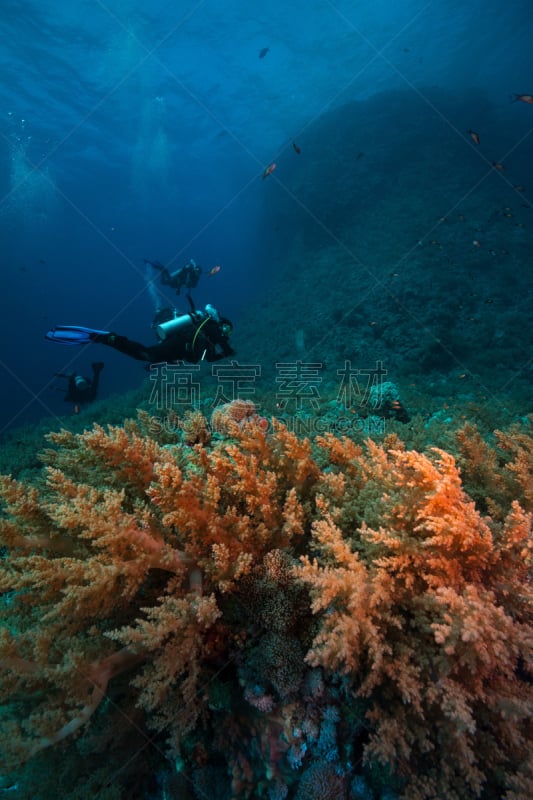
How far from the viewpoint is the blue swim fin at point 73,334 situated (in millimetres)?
7414

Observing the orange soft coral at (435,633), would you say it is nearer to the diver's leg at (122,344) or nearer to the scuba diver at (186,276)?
the diver's leg at (122,344)

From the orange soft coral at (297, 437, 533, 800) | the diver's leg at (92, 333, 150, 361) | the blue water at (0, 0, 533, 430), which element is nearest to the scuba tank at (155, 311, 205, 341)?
the diver's leg at (92, 333, 150, 361)

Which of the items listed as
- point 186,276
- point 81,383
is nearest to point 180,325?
point 81,383

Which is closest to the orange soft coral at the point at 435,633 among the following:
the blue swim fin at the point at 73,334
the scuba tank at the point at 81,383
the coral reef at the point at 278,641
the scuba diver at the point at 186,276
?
the coral reef at the point at 278,641

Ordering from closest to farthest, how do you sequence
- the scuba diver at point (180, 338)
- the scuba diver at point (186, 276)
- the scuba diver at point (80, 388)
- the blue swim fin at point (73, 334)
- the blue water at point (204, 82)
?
1. the scuba diver at point (180, 338)
2. the blue swim fin at point (73, 334)
3. the scuba diver at point (80, 388)
4. the scuba diver at point (186, 276)
5. the blue water at point (204, 82)

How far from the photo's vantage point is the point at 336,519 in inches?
97.2

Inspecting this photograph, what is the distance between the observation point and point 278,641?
6.91 ft

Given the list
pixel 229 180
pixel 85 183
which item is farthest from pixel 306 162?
pixel 229 180

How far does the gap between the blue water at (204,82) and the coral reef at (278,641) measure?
24347 millimetres

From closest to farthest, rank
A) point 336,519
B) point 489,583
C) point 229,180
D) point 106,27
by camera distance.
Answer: point 489,583
point 336,519
point 106,27
point 229,180

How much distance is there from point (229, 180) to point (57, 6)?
51.6 metres

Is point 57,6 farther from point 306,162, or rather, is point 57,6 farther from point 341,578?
point 341,578

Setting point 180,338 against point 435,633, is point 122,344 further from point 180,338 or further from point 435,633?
point 435,633

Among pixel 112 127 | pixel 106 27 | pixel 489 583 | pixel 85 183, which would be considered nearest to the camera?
pixel 489 583
